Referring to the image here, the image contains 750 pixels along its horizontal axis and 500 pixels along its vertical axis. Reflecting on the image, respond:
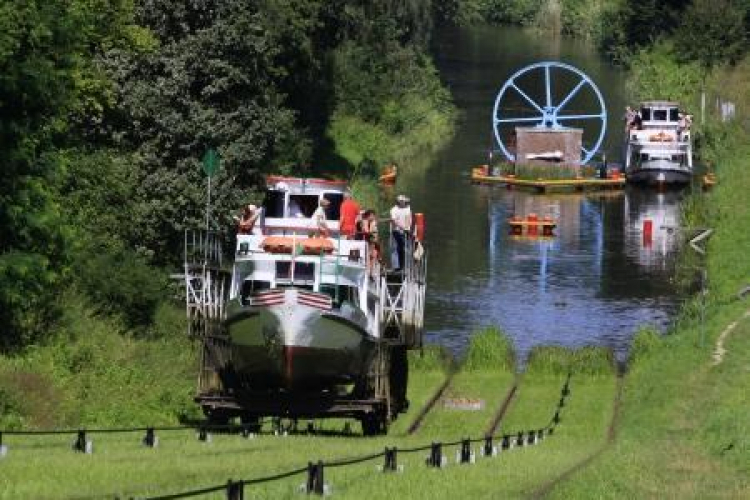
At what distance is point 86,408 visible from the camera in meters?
38.9

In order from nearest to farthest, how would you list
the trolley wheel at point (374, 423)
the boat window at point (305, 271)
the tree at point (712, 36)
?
the boat window at point (305, 271), the trolley wheel at point (374, 423), the tree at point (712, 36)

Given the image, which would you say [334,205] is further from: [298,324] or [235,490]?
[235,490]

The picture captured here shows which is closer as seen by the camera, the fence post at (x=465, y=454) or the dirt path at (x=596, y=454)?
the dirt path at (x=596, y=454)

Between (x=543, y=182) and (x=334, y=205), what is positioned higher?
(x=543, y=182)

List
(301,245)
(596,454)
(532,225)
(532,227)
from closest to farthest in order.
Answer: (596,454), (301,245), (532,227), (532,225)

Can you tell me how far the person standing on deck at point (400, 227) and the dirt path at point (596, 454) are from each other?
19.7ft

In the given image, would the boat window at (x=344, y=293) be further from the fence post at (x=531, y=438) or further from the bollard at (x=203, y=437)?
the bollard at (x=203, y=437)

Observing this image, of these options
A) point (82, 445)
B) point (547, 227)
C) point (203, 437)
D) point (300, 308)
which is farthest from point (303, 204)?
point (547, 227)

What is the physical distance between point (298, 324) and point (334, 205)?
182 inches

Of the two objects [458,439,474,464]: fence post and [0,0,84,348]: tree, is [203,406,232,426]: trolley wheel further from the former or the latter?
[458,439,474,464]: fence post

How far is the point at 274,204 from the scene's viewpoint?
3803cm

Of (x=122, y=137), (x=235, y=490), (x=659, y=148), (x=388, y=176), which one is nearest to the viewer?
Result: (x=235, y=490)

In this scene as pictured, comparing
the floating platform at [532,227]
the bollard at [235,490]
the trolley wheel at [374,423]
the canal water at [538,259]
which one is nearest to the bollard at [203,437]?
the trolley wheel at [374,423]

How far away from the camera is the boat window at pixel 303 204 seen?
38.1m
